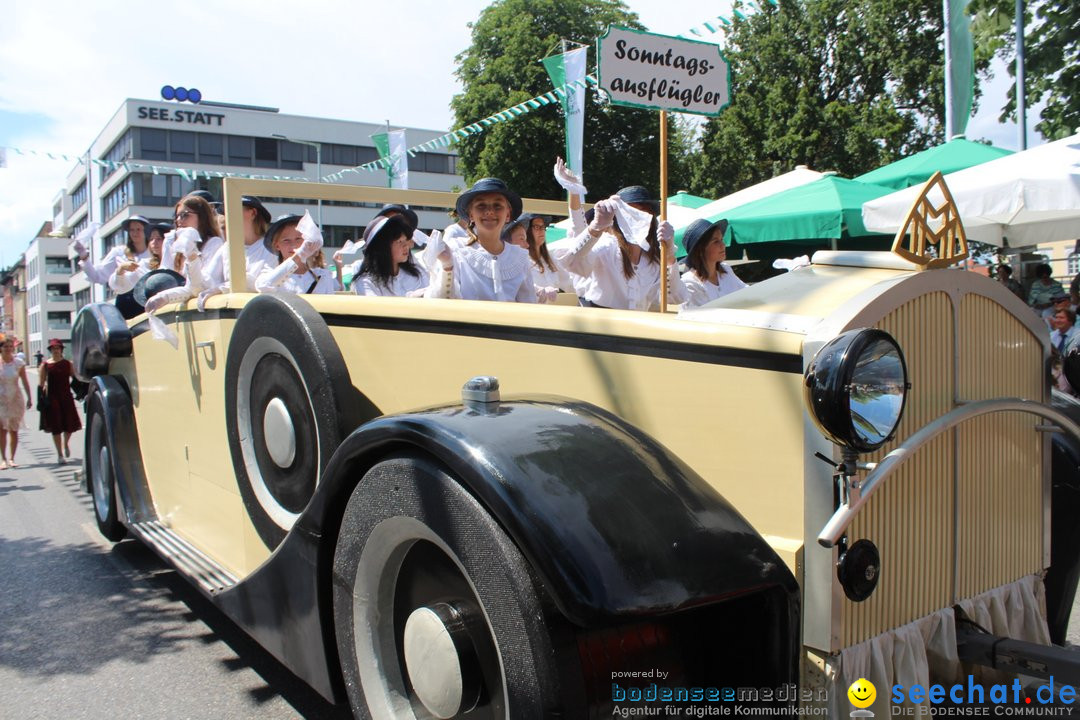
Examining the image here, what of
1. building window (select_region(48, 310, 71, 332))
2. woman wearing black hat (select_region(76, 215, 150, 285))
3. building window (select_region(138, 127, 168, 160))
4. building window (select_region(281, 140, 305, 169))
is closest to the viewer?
woman wearing black hat (select_region(76, 215, 150, 285))

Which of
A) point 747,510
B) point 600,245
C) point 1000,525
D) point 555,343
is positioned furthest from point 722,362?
point 600,245

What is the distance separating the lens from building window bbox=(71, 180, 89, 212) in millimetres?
63219

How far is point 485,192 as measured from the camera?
3.44m

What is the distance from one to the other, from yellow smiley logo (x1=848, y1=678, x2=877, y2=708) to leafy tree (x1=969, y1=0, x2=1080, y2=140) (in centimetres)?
738

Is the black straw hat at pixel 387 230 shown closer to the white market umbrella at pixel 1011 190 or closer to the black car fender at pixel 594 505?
the black car fender at pixel 594 505

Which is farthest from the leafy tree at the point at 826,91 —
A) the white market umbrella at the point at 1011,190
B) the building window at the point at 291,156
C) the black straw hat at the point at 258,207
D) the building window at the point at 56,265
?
the building window at the point at 56,265

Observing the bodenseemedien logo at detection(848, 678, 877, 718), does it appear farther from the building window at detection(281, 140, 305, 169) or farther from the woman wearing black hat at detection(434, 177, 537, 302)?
the building window at detection(281, 140, 305, 169)

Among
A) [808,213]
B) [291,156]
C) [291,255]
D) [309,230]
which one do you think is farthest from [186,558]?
[291,156]

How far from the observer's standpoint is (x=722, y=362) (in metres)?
1.84

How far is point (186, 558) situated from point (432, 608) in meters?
2.19

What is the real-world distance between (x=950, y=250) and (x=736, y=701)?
1.15 meters

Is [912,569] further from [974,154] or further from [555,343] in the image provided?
[974,154]

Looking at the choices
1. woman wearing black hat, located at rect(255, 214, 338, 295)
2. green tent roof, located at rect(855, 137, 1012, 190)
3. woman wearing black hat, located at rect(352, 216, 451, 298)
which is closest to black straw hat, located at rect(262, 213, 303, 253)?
woman wearing black hat, located at rect(255, 214, 338, 295)

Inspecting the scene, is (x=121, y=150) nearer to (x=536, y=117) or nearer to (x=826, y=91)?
(x=536, y=117)
